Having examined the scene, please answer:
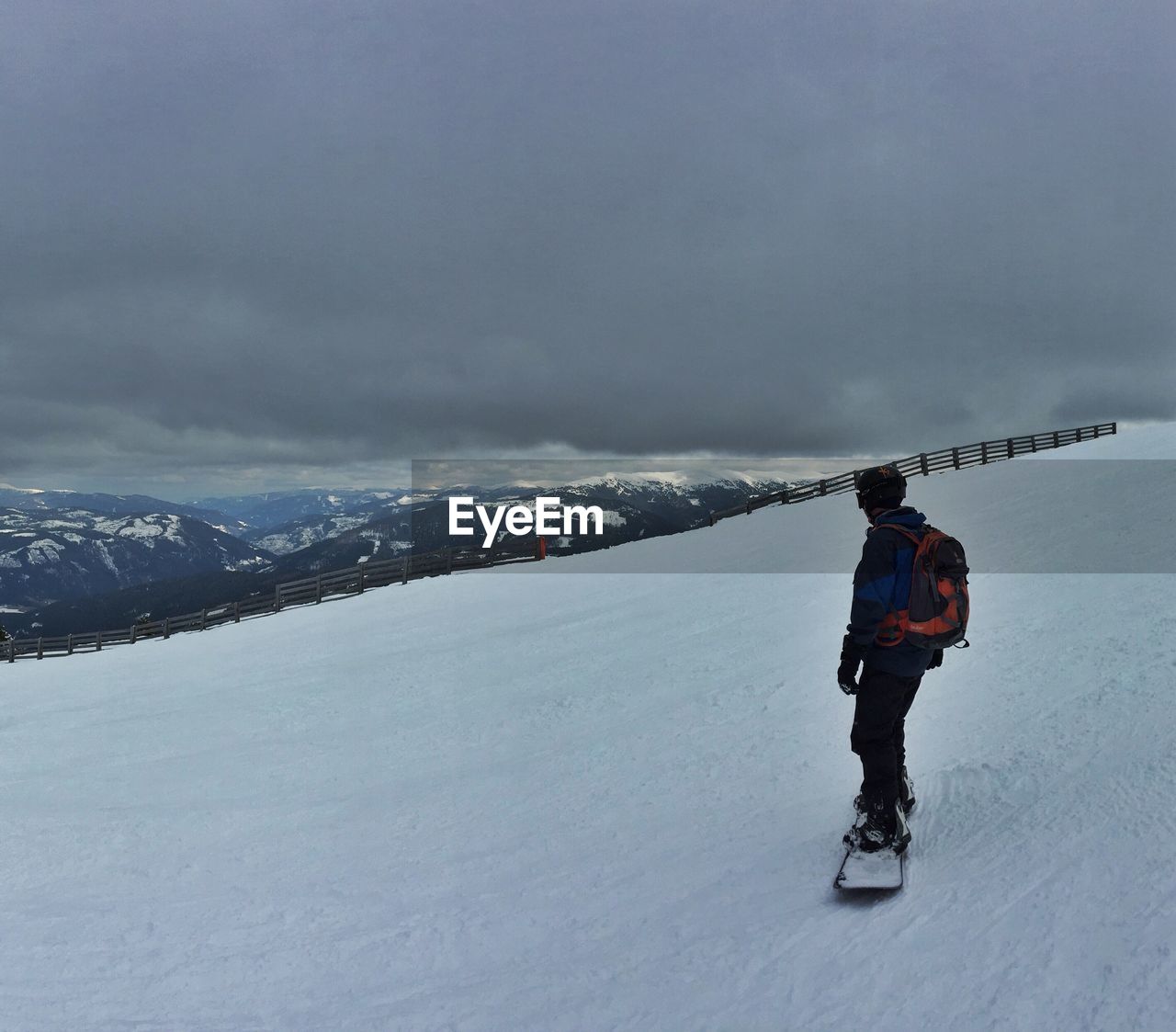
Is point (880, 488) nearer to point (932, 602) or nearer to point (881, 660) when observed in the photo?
point (932, 602)

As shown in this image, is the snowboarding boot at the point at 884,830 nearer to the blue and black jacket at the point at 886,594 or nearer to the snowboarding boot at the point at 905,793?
the snowboarding boot at the point at 905,793

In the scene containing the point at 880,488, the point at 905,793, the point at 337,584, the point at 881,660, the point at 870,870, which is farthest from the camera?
the point at 337,584

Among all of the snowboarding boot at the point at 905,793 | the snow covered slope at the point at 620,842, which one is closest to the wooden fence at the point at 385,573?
the snow covered slope at the point at 620,842

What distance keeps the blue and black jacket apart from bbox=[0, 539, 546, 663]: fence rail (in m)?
22.0

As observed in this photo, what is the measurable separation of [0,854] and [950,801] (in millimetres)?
8266

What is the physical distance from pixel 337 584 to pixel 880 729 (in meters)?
24.1

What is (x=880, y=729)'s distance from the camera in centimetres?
423

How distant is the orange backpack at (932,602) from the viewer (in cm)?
409

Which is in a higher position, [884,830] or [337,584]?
[884,830]

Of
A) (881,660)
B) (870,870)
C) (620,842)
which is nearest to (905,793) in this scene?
(870,870)

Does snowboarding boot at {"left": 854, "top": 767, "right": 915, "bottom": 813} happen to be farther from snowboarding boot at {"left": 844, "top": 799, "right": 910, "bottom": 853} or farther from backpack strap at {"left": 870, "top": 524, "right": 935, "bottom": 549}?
backpack strap at {"left": 870, "top": 524, "right": 935, "bottom": 549}

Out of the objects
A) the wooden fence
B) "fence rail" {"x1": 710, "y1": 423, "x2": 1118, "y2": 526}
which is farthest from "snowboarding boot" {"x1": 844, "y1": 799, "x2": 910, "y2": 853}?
"fence rail" {"x1": 710, "y1": 423, "x2": 1118, "y2": 526}

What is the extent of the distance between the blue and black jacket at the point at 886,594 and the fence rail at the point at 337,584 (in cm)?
2196

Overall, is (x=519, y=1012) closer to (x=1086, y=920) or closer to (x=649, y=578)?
(x=1086, y=920)
